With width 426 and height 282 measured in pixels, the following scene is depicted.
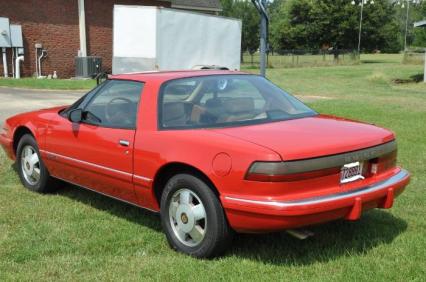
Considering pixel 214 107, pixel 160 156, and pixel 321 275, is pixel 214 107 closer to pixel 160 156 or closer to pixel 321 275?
pixel 160 156

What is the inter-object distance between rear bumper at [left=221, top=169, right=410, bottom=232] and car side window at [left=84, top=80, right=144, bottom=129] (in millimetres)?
1363

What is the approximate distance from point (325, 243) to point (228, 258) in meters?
0.86

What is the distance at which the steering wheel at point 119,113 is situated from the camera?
498 centimetres

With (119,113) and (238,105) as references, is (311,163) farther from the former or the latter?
(119,113)

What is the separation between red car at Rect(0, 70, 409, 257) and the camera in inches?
151

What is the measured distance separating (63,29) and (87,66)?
2.02 meters

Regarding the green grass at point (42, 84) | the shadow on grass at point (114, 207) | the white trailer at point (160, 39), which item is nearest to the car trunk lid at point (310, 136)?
the shadow on grass at point (114, 207)

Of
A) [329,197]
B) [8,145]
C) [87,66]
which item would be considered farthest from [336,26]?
[329,197]

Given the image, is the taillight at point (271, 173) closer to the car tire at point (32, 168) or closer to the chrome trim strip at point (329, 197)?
the chrome trim strip at point (329, 197)

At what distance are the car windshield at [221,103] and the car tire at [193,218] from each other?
52 centimetres

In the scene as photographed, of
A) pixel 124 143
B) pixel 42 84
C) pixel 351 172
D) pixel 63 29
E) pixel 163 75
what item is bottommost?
pixel 42 84

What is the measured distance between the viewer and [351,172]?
418cm

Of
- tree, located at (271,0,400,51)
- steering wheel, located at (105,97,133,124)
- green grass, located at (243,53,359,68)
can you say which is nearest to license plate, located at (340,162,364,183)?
steering wheel, located at (105,97,133,124)

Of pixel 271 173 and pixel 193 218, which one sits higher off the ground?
pixel 271 173
